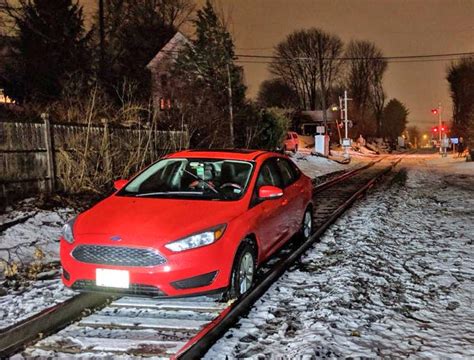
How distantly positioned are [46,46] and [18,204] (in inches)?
1062

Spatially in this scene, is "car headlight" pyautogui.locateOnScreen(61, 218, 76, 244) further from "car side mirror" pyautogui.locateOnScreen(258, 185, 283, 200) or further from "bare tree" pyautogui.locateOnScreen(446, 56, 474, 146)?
"bare tree" pyautogui.locateOnScreen(446, 56, 474, 146)

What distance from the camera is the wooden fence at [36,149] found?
370 inches

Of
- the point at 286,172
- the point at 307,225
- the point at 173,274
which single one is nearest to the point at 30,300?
the point at 173,274

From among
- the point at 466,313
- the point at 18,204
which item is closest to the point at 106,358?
the point at 466,313

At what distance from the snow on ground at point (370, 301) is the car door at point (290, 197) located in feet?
1.72

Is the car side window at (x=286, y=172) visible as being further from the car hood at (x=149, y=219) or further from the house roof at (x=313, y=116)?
the house roof at (x=313, y=116)

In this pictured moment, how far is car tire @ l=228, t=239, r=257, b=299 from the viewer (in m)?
5.03

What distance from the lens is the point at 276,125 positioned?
33.4 meters

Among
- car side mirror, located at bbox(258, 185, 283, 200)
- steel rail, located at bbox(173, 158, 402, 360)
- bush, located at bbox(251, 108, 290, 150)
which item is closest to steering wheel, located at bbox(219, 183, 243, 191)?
car side mirror, located at bbox(258, 185, 283, 200)

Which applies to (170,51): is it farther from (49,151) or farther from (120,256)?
(120,256)

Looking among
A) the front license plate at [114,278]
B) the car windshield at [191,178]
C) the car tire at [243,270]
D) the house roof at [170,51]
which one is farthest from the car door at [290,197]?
the house roof at [170,51]

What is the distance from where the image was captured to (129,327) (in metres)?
4.53

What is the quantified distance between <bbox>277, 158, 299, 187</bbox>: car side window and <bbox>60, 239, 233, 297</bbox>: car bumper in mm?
2499

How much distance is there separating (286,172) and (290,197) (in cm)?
51
